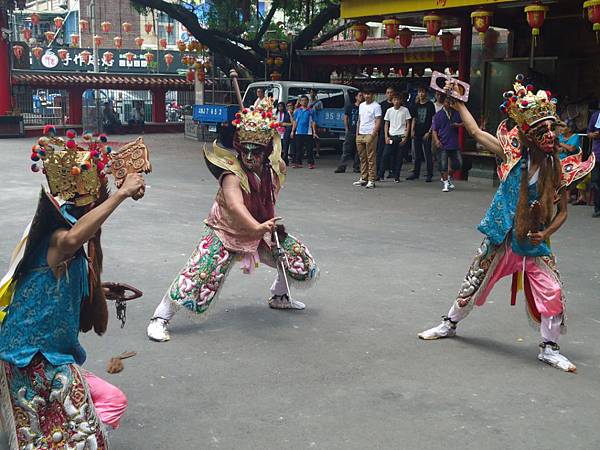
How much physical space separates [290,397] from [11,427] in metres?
1.70

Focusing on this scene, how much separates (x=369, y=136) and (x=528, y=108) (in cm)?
880

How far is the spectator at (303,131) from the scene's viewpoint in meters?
16.4

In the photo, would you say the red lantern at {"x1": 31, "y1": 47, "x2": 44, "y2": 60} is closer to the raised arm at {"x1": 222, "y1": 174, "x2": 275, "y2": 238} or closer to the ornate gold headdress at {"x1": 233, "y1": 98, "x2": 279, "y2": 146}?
the ornate gold headdress at {"x1": 233, "y1": 98, "x2": 279, "y2": 146}

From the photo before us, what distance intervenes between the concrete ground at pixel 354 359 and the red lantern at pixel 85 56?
85.2 feet

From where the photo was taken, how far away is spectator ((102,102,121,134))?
1125 inches

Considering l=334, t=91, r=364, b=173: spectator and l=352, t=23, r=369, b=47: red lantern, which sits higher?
l=352, t=23, r=369, b=47: red lantern

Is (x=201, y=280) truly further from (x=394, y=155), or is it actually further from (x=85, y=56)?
(x=85, y=56)

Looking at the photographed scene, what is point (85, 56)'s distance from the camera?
3350 centimetres

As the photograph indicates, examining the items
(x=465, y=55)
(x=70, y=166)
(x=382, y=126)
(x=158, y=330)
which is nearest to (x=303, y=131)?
(x=382, y=126)

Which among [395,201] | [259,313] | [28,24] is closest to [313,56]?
[395,201]

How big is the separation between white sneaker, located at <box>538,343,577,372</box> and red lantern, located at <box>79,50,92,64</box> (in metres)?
31.6

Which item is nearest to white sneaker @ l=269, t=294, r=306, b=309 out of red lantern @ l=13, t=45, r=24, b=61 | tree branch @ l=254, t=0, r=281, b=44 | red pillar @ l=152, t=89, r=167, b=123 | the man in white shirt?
the man in white shirt

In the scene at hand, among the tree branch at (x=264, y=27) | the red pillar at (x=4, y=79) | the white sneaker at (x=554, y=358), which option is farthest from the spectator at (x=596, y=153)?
the red pillar at (x=4, y=79)

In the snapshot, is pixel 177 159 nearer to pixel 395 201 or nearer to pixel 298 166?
pixel 298 166
